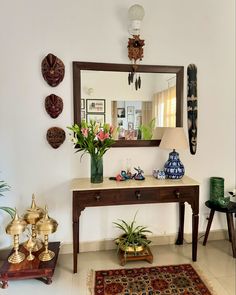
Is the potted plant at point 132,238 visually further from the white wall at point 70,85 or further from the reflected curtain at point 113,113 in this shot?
the reflected curtain at point 113,113

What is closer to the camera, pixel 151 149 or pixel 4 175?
pixel 4 175

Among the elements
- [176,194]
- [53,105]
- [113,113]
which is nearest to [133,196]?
[176,194]

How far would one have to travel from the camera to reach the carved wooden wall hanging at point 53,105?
2432mm

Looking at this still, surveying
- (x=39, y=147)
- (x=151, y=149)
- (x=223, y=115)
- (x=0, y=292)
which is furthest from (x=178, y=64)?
(x=0, y=292)

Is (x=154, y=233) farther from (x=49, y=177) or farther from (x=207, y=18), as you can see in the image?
(x=207, y=18)

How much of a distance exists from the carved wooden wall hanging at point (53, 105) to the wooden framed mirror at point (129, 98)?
0.15 meters

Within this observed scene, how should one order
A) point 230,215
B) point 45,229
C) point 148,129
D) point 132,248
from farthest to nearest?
point 148,129
point 230,215
point 132,248
point 45,229

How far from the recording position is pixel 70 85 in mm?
2494

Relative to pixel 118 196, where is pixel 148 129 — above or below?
above

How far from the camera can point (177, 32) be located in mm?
2637

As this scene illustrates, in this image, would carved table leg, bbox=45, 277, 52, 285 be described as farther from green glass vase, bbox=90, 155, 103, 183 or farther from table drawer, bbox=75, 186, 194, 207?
green glass vase, bbox=90, 155, 103, 183

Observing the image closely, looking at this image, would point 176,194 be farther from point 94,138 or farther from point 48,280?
point 48,280

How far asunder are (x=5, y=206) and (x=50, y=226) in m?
0.59

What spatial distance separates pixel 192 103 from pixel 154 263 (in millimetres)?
1658
